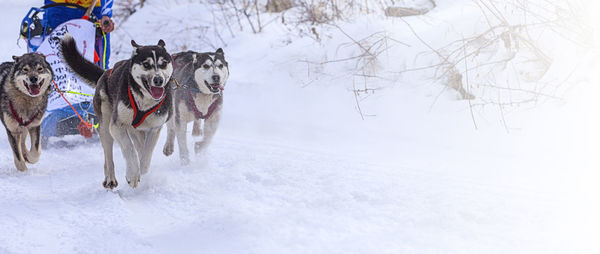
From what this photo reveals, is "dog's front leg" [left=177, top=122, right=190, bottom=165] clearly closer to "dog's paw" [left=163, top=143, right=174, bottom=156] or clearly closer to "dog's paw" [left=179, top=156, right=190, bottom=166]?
"dog's paw" [left=179, top=156, right=190, bottom=166]

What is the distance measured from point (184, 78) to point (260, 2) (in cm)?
542

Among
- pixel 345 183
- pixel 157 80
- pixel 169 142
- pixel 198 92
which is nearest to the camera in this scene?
pixel 157 80

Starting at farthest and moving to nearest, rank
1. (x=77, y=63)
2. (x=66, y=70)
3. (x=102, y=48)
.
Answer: (x=102, y=48) → (x=66, y=70) → (x=77, y=63)

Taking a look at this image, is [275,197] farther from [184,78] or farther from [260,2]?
[260,2]

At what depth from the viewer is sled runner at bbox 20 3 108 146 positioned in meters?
4.95

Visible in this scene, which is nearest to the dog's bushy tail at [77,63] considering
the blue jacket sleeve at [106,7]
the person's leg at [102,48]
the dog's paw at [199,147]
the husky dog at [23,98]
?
the husky dog at [23,98]

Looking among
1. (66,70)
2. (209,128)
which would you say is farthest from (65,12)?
(209,128)

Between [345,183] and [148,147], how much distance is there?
4.08 feet

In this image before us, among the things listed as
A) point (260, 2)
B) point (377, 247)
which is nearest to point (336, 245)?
point (377, 247)

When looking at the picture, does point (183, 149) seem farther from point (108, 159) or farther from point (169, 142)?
point (108, 159)

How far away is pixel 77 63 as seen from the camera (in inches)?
161

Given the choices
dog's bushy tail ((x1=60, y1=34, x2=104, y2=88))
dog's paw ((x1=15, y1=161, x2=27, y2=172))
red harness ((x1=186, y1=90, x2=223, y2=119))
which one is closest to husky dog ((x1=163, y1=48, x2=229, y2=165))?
red harness ((x1=186, y1=90, x2=223, y2=119))

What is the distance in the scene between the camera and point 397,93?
19.8 ft

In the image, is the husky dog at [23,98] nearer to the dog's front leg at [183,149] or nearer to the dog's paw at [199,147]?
the dog's front leg at [183,149]
